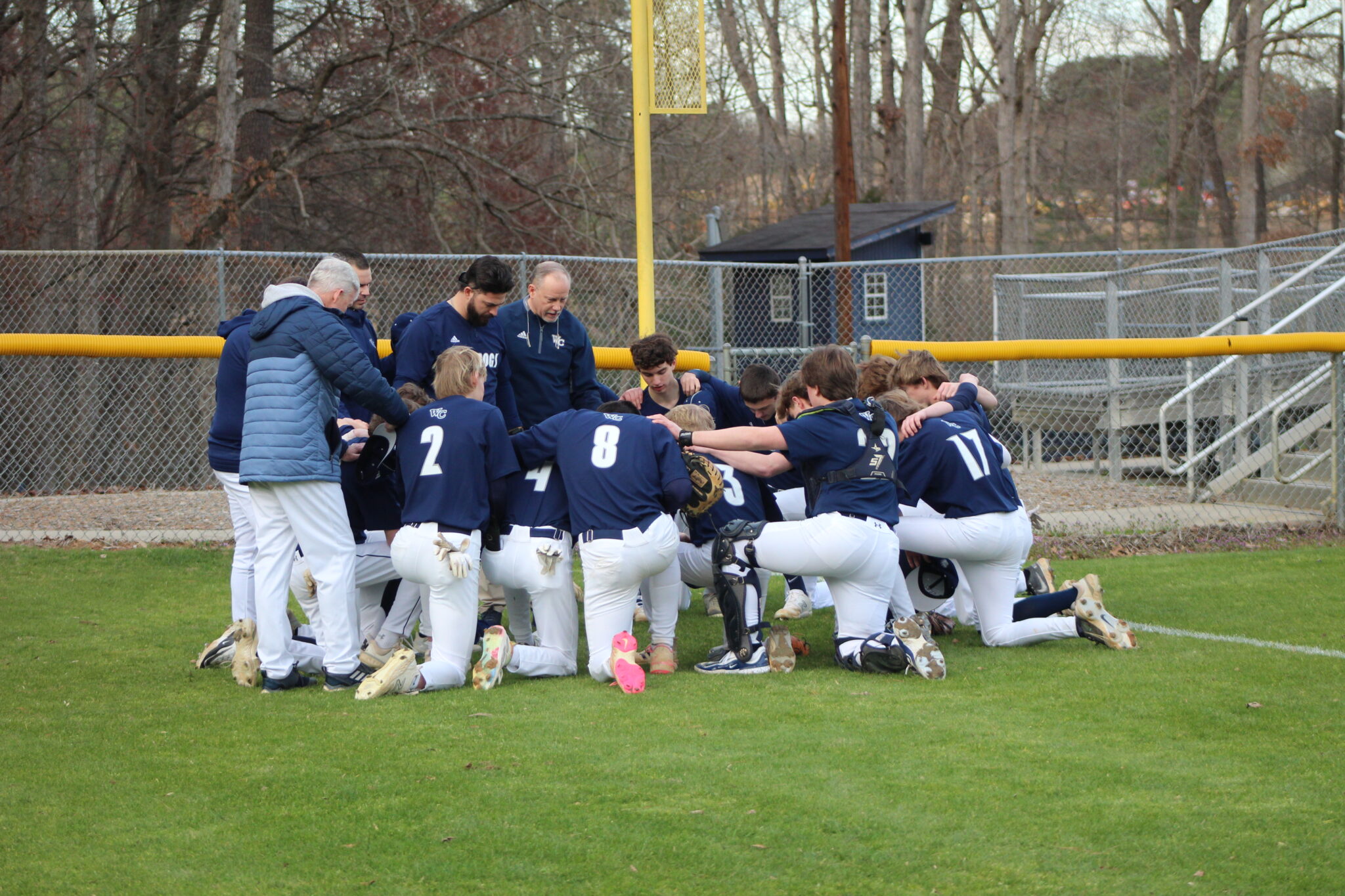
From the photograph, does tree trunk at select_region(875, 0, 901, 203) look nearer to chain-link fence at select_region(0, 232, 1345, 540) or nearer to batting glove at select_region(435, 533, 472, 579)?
chain-link fence at select_region(0, 232, 1345, 540)

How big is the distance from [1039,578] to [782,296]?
16.0 m

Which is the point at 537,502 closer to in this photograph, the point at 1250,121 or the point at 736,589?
the point at 736,589

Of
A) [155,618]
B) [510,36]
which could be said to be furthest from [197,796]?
[510,36]

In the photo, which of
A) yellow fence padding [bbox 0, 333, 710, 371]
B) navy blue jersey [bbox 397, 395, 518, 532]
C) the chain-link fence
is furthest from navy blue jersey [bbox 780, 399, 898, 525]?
the chain-link fence

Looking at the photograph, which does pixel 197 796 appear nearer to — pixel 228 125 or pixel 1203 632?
pixel 1203 632

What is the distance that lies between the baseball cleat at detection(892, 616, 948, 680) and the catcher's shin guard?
696mm

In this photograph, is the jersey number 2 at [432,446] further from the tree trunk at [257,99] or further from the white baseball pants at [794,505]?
the tree trunk at [257,99]

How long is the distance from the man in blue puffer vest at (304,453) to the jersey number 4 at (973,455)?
106 inches

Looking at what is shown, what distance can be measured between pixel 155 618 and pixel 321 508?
2.38m

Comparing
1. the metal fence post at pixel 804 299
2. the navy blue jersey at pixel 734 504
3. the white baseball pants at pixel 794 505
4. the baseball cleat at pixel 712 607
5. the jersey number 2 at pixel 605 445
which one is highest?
the metal fence post at pixel 804 299

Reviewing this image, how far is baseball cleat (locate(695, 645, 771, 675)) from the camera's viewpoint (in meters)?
5.82

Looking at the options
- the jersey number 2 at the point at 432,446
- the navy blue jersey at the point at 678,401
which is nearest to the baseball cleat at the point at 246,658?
the jersey number 2 at the point at 432,446

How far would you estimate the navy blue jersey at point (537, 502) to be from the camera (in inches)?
228

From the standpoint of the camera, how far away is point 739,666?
19.2 ft
